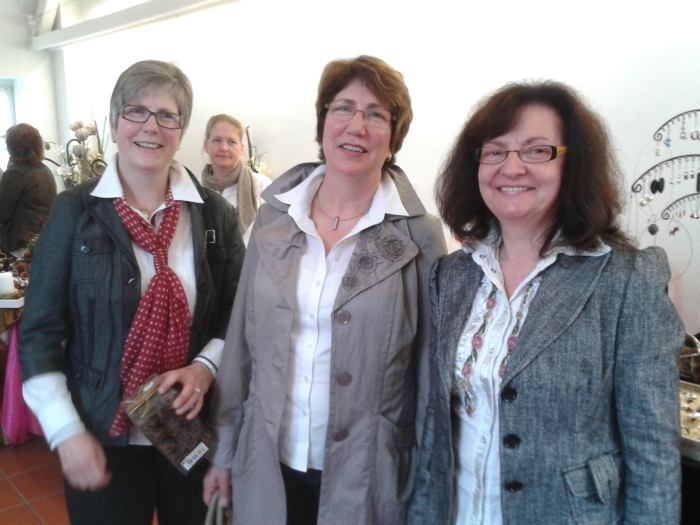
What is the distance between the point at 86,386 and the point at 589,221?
1.22 meters

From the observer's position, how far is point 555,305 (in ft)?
3.27

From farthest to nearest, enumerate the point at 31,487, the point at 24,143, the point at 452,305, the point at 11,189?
the point at 11,189
the point at 24,143
the point at 31,487
the point at 452,305

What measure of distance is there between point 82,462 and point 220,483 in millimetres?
373

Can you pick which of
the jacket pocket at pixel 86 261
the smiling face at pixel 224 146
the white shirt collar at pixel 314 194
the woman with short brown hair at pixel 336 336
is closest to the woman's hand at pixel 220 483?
the woman with short brown hair at pixel 336 336

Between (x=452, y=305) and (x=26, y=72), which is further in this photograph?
(x=26, y=72)

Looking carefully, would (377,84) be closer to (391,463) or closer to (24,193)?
(391,463)

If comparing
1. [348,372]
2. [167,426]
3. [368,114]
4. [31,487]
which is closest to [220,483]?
[167,426]

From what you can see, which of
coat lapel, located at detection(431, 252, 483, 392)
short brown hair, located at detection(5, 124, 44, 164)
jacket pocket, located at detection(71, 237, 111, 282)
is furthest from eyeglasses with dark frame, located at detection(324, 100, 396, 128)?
short brown hair, located at detection(5, 124, 44, 164)

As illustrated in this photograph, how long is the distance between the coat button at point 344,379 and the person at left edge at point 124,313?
38 cm

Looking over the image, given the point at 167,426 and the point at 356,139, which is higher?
the point at 356,139

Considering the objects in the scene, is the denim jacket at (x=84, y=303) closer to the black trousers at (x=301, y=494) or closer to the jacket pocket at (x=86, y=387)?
the jacket pocket at (x=86, y=387)

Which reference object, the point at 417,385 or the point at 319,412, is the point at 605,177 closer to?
the point at 417,385

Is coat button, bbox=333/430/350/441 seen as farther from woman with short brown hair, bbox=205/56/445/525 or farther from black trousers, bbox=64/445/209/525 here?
black trousers, bbox=64/445/209/525

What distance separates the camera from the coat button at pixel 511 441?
1000 mm
